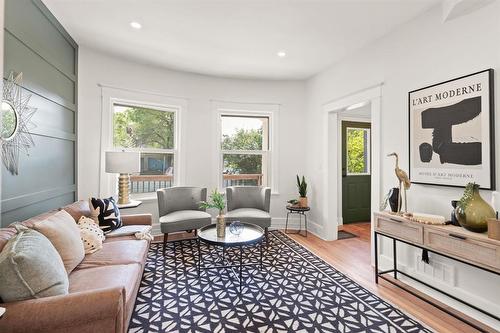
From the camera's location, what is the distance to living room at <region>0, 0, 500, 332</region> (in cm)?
188

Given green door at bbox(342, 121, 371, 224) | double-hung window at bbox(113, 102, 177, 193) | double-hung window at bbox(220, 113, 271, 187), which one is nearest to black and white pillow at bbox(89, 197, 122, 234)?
double-hung window at bbox(113, 102, 177, 193)

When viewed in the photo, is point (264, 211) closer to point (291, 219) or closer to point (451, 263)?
point (291, 219)

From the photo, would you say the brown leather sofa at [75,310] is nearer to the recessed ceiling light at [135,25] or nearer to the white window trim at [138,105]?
the white window trim at [138,105]

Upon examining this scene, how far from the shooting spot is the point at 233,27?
2.73m

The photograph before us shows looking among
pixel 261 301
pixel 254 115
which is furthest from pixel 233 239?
pixel 254 115

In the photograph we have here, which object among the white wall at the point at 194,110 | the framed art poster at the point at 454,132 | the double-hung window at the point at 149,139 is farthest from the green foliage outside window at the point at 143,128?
the framed art poster at the point at 454,132

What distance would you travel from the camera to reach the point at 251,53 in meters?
3.38

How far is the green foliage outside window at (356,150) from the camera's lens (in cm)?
506

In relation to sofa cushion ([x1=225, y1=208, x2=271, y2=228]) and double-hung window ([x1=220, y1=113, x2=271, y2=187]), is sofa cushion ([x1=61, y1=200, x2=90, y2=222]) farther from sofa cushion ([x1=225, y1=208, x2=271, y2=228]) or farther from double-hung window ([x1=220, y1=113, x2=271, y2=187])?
double-hung window ([x1=220, y1=113, x2=271, y2=187])

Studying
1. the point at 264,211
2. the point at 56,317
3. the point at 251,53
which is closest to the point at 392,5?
the point at 251,53

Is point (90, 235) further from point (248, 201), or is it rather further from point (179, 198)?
point (248, 201)

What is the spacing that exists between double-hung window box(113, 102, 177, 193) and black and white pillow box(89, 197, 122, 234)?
4.30ft

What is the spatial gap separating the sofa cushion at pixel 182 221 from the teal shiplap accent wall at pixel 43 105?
1180 mm

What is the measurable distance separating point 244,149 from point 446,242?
3241 millimetres
